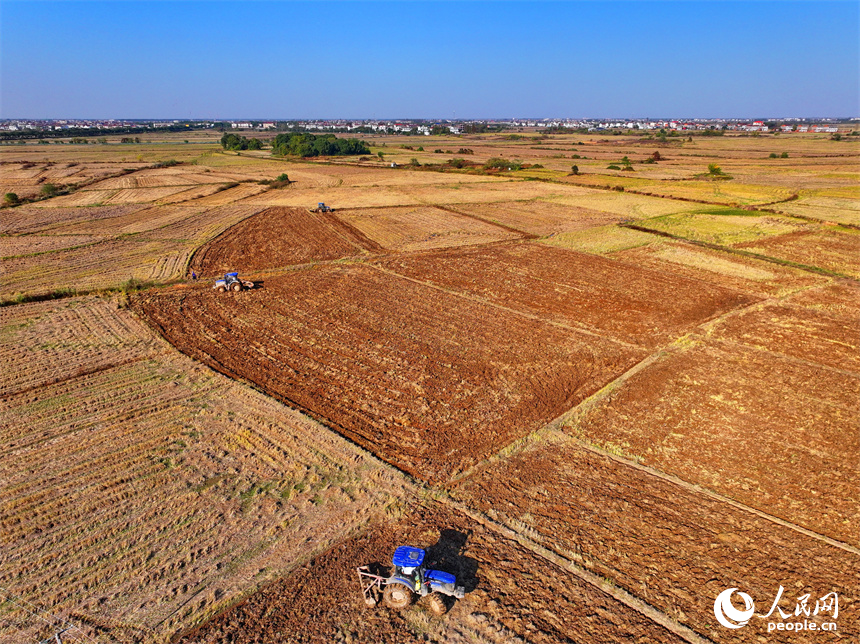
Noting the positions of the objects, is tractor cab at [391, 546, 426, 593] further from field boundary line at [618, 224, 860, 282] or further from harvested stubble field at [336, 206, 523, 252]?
field boundary line at [618, 224, 860, 282]

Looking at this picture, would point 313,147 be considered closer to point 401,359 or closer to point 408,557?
point 401,359

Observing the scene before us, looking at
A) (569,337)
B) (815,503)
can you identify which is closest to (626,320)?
(569,337)

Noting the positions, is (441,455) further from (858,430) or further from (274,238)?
(274,238)

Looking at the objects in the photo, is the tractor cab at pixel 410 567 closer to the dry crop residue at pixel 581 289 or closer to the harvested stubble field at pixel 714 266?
the dry crop residue at pixel 581 289

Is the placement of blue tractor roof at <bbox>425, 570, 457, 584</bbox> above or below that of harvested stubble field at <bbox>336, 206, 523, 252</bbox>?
below

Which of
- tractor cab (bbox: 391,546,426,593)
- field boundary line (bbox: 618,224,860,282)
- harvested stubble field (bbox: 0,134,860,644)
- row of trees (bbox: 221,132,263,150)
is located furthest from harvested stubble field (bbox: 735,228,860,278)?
row of trees (bbox: 221,132,263,150)

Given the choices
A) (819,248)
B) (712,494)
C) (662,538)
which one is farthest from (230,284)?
(819,248)
